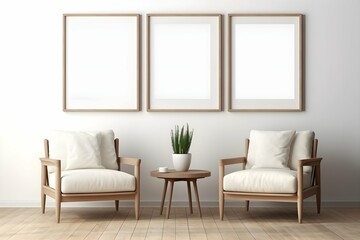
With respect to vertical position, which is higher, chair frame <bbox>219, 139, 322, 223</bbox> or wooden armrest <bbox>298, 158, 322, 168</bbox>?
wooden armrest <bbox>298, 158, 322, 168</bbox>

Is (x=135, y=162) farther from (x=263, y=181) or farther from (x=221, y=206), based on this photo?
(x=263, y=181)

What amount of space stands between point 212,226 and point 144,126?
1.72m

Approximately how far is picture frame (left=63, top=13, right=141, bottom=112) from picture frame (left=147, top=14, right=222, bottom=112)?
7.5 inches

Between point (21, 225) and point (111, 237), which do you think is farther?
point (21, 225)

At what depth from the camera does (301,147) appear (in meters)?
6.51

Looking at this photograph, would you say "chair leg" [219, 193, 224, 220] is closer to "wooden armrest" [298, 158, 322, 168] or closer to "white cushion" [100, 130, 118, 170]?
"wooden armrest" [298, 158, 322, 168]

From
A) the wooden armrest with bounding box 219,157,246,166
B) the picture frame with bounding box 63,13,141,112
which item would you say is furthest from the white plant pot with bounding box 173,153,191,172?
the picture frame with bounding box 63,13,141,112

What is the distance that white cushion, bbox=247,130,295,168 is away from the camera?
6.40m

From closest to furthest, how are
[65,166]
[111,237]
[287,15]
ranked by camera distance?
[111,237], [65,166], [287,15]

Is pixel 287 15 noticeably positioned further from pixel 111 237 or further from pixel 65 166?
pixel 111 237

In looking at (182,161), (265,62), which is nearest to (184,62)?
(265,62)

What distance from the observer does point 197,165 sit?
7.02 meters

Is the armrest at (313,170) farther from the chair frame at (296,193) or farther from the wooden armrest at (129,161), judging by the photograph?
the wooden armrest at (129,161)

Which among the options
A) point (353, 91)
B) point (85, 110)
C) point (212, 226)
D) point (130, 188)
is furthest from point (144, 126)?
point (353, 91)
